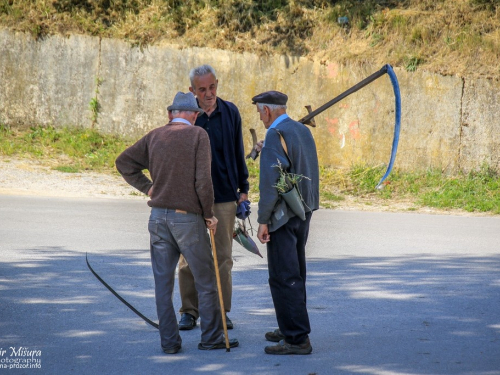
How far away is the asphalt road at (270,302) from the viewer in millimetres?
4996

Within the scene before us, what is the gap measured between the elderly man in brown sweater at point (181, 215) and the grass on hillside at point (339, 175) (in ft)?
24.7

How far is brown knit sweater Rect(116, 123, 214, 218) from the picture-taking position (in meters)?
5.14

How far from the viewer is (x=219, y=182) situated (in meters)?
5.86

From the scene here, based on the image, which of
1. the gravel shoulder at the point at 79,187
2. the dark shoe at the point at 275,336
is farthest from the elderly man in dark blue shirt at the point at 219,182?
the gravel shoulder at the point at 79,187

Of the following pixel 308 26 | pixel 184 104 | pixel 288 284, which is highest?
pixel 308 26

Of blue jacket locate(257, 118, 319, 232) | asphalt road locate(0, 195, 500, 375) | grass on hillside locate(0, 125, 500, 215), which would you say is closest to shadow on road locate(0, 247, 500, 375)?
asphalt road locate(0, 195, 500, 375)

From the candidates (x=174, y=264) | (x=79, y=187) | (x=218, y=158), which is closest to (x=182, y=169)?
(x=174, y=264)

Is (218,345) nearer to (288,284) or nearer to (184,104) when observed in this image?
(288,284)

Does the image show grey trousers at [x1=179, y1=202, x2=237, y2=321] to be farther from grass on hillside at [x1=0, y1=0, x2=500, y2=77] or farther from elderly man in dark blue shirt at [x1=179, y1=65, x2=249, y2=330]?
grass on hillside at [x1=0, y1=0, x2=500, y2=77]

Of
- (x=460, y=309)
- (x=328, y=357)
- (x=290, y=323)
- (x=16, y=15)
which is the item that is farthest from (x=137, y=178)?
(x=16, y=15)

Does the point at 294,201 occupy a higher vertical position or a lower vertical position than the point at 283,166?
lower

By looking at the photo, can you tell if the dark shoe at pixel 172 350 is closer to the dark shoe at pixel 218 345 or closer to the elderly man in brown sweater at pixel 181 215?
the elderly man in brown sweater at pixel 181 215

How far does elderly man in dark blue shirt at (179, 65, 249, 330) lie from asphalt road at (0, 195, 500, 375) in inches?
10.4

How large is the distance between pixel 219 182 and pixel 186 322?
45.3 inches
